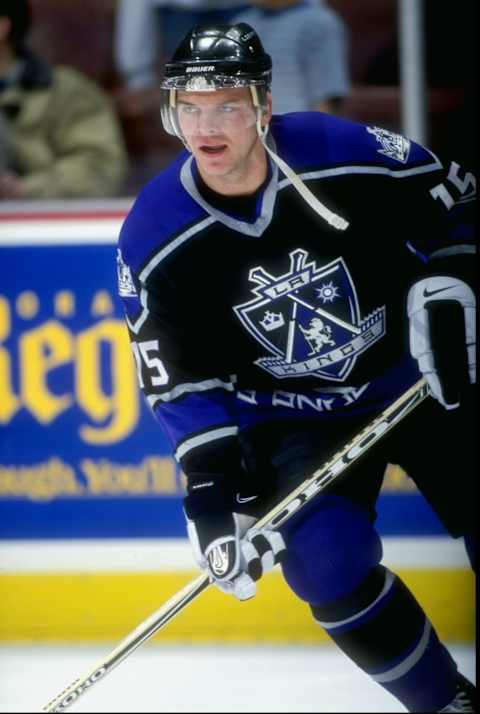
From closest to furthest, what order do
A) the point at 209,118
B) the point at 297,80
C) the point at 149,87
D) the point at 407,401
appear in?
the point at 209,118, the point at 407,401, the point at 297,80, the point at 149,87

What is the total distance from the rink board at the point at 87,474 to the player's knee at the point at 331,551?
73cm

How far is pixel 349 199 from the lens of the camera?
2.23 metres

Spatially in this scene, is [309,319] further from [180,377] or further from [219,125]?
[219,125]

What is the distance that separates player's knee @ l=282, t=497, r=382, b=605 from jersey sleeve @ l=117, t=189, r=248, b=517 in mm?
136

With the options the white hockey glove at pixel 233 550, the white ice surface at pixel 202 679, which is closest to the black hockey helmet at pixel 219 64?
the white hockey glove at pixel 233 550

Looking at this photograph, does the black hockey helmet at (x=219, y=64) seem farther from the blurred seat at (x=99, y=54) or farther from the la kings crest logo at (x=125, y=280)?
the blurred seat at (x=99, y=54)

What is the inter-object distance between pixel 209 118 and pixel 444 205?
0.37 meters

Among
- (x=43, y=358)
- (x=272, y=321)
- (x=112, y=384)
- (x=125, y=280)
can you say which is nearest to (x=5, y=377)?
(x=43, y=358)

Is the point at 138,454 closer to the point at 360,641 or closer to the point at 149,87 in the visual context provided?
the point at 149,87

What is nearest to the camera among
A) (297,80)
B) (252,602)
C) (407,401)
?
(407,401)

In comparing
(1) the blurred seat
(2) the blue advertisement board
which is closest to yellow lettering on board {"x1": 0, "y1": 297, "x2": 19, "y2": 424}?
(2) the blue advertisement board

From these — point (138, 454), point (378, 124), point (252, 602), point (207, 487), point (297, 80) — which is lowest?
point (252, 602)

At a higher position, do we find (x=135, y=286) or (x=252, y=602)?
(x=135, y=286)

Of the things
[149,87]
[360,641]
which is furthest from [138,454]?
[360,641]
